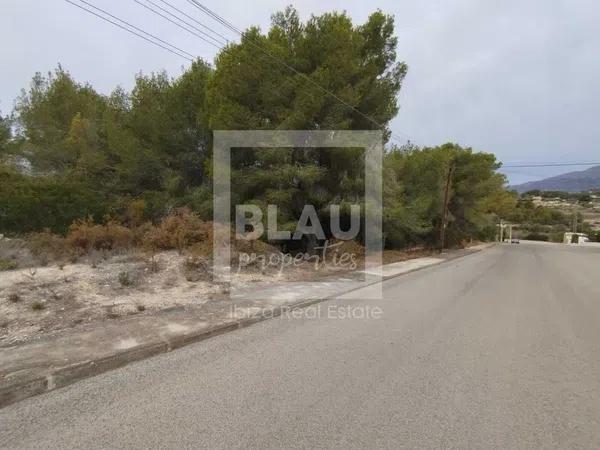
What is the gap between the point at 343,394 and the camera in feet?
12.7

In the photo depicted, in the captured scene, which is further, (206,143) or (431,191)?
(431,191)

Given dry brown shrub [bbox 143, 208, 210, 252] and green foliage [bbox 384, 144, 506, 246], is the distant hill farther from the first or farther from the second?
dry brown shrub [bbox 143, 208, 210, 252]

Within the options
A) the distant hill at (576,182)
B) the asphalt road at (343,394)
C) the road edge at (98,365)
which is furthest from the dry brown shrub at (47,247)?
the distant hill at (576,182)

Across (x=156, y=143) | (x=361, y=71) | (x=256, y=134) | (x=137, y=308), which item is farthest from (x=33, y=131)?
(x=137, y=308)

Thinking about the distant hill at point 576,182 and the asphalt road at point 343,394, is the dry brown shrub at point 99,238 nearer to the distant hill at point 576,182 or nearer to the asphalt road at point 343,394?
the asphalt road at point 343,394

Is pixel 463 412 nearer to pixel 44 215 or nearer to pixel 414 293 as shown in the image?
pixel 414 293

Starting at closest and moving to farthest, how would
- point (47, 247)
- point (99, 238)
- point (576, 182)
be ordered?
point (47, 247) → point (99, 238) → point (576, 182)

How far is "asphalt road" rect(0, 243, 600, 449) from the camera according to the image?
10.2ft

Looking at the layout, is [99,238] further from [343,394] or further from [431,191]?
[431,191]

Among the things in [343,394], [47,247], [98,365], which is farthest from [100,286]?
[343,394]

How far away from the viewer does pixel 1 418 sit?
3.36 m

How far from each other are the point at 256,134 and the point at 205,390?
40.6ft

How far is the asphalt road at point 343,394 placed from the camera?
3104 mm

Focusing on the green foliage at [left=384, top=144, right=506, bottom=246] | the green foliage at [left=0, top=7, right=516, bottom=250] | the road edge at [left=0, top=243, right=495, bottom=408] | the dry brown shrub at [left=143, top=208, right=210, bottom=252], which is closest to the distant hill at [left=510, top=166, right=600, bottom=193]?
the green foliage at [left=384, top=144, right=506, bottom=246]
